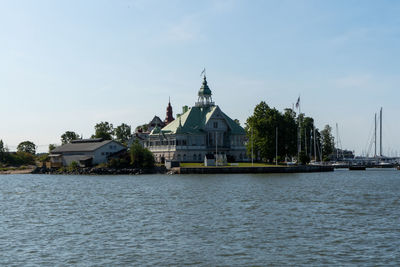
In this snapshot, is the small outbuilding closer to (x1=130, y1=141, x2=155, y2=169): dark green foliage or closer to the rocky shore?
the rocky shore

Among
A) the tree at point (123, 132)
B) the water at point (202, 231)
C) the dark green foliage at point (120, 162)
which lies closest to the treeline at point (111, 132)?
the tree at point (123, 132)

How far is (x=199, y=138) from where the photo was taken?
389 feet

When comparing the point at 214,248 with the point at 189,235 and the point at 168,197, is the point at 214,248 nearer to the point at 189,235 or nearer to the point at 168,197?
the point at 189,235

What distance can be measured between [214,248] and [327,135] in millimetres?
154650

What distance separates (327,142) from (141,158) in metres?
83.8

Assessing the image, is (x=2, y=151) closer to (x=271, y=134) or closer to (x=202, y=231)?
(x=271, y=134)

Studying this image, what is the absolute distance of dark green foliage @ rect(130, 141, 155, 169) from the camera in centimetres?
10712

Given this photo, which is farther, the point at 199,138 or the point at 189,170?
the point at 199,138

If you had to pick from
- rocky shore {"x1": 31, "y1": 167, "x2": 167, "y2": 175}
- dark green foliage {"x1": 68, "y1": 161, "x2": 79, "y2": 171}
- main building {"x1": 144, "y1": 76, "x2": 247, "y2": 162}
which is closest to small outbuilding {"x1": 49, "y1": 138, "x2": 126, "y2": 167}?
dark green foliage {"x1": 68, "y1": 161, "x2": 79, "y2": 171}

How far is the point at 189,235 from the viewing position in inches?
1102

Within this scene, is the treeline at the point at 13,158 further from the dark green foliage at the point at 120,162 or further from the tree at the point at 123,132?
the dark green foliage at the point at 120,162

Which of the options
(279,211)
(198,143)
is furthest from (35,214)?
(198,143)

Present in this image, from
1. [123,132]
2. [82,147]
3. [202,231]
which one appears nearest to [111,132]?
[123,132]

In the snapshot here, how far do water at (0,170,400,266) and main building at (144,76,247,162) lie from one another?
2688 inches
